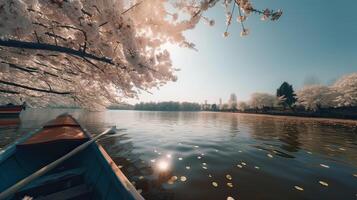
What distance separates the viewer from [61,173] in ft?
11.1

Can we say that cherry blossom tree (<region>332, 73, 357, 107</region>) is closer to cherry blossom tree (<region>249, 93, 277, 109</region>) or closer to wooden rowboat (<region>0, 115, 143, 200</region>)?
cherry blossom tree (<region>249, 93, 277, 109</region>)

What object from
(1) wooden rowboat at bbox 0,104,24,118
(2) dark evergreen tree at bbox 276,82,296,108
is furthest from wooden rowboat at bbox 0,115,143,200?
(2) dark evergreen tree at bbox 276,82,296,108

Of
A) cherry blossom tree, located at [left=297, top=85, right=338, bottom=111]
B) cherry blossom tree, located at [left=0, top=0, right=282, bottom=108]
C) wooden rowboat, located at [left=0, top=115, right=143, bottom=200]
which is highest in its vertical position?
cherry blossom tree, located at [left=297, top=85, right=338, bottom=111]

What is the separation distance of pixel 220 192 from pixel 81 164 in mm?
3589

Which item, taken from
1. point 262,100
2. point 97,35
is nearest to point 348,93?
point 262,100

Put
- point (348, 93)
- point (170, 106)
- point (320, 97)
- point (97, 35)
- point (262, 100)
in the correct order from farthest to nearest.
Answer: point (170, 106) < point (262, 100) < point (320, 97) < point (348, 93) < point (97, 35)

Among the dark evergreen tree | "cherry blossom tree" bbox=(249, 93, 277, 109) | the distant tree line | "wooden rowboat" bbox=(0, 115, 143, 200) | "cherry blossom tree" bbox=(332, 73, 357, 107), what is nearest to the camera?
"wooden rowboat" bbox=(0, 115, 143, 200)

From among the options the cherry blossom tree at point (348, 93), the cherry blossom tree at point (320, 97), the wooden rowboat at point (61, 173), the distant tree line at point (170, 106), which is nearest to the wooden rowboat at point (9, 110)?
the wooden rowboat at point (61, 173)

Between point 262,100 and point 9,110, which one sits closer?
point 9,110

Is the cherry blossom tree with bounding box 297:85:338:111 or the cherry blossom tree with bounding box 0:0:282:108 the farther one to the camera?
the cherry blossom tree with bounding box 297:85:338:111

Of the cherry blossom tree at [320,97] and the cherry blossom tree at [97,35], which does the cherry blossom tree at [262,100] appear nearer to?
the cherry blossom tree at [320,97]

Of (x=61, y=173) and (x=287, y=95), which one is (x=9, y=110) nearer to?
(x=61, y=173)

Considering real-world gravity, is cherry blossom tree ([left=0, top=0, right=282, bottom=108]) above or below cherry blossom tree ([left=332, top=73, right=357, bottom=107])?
below

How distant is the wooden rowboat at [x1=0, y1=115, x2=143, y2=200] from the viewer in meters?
2.40
